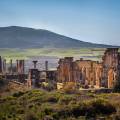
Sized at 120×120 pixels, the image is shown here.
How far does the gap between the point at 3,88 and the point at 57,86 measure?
9.86m

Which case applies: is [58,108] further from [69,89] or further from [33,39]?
[33,39]

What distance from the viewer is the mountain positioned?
159500 mm

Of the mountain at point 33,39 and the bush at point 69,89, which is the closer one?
the bush at point 69,89

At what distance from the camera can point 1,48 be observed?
151875 mm

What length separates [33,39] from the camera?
169 meters

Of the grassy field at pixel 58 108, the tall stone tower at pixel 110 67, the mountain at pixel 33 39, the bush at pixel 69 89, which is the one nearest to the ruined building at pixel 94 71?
the tall stone tower at pixel 110 67

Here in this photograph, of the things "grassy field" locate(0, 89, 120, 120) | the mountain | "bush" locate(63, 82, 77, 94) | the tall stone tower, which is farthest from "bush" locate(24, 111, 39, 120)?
the mountain

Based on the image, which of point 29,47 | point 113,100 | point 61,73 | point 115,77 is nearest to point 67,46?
point 29,47

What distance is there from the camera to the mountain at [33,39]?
160 m

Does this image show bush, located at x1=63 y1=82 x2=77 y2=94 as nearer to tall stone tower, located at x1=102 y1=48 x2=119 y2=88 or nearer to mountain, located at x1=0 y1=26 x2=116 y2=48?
tall stone tower, located at x1=102 y1=48 x2=119 y2=88

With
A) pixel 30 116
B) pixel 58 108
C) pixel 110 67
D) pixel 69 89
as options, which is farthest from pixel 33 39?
pixel 30 116

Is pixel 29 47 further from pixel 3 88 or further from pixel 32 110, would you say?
pixel 32 110

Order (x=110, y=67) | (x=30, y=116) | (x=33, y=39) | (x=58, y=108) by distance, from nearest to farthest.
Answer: (x=30, y=116) < (x=58, y=108) < (x=110, y=67) < (x=33, y=39)

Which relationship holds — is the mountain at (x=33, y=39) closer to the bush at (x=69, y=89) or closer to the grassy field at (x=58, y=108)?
the bush at (x=69, y=89)
